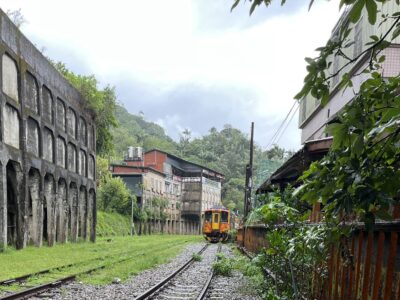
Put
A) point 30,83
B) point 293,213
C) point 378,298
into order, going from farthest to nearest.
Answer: point 30,83 < point 293,213 < point 378,298

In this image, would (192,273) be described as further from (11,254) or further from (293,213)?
(293,213)

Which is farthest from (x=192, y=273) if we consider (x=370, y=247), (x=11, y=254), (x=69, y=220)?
(x=69, y=220)

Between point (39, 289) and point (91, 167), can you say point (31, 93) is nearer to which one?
point (91, 167)

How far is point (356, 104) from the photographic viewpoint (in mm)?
1927

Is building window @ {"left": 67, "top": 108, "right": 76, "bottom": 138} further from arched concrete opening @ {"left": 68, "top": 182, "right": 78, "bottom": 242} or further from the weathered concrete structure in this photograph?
arched concrete opening @ {"left": 68, "top": 182, "right": 78, "bottom": 242}

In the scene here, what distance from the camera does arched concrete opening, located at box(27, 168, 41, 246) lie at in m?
21.1

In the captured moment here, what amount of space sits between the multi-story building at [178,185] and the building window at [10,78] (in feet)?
133

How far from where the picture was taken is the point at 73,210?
2814cm

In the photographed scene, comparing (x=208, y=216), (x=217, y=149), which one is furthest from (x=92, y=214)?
(x=217, y=149)

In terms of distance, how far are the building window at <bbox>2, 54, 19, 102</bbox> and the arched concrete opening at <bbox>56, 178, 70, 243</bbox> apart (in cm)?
741

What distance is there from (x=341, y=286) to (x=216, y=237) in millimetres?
32953

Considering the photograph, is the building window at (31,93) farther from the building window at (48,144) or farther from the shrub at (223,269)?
the shrub at (223,269)

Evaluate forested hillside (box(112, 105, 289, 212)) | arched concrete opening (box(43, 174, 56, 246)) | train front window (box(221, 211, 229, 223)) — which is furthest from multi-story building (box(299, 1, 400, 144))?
forested hillside (box(112, 105, 289, 212))

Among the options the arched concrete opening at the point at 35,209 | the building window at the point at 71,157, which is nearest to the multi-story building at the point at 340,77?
the arched concrete opening at the point at 35,209
